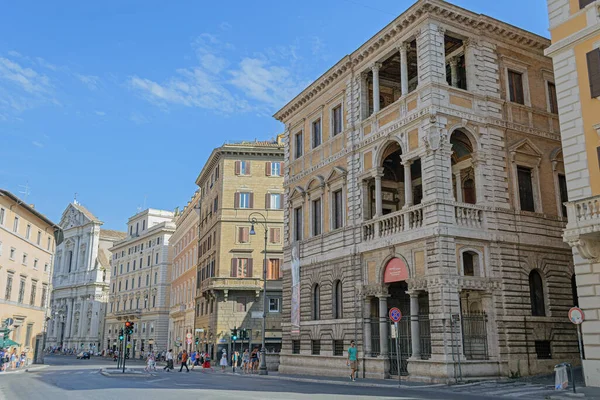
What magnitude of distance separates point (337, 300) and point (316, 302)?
1.89 metres

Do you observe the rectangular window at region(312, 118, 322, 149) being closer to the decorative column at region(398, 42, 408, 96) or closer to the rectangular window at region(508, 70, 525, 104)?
the decorative column at region(398, 42, 408, 96)

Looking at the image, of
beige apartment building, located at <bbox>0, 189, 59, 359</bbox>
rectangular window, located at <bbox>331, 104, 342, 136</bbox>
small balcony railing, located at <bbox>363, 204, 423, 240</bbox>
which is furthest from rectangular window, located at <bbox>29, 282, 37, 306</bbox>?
small balcony railing, located at <bbox>363, 204, 423, 240</bbox>

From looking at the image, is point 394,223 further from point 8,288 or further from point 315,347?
point 8,288

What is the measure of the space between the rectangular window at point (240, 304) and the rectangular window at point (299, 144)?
62.8 feet

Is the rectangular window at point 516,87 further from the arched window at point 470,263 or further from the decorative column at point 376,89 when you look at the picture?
Answer: the arched window at point 470,263

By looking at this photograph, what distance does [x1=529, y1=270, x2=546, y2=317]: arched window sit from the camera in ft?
83.3

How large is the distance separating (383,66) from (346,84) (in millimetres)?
2142

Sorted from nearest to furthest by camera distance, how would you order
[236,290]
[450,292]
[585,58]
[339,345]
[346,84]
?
[585,58]
[450,292]
[339,345]
[346,84]
[236,290]

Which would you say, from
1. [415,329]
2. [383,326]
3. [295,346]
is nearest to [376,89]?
[383,326]

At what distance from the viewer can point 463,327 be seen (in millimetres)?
23516

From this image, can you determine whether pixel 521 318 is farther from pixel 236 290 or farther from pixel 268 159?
pixel 268 159

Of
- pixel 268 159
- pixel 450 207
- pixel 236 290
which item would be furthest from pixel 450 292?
pixel 268 159

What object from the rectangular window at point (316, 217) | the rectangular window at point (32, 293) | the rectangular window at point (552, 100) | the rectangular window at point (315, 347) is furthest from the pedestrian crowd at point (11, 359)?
the rectangular window at point (552, 100)

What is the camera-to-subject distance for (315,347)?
3094 centimetres
